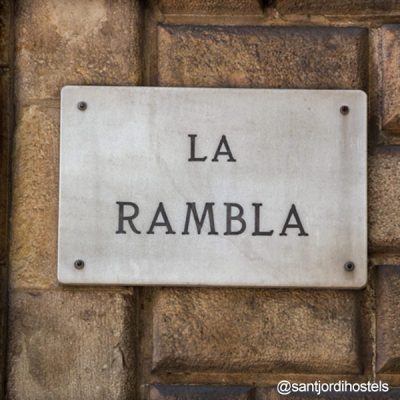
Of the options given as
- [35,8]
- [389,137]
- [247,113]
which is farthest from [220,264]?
[35,8]

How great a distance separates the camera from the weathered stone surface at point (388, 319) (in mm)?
1516

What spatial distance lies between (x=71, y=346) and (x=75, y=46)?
1.90 feet

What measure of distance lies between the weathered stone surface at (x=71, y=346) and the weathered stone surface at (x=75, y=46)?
40cm

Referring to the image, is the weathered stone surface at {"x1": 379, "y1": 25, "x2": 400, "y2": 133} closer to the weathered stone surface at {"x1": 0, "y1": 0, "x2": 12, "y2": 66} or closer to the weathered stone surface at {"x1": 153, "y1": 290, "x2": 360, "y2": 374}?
the weathered stone surface at {"x1": 153, "y1": 290, "x2": 360, "y2": 374}

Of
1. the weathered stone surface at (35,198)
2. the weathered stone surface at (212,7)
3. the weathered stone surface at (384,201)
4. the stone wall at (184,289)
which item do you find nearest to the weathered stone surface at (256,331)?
the stone wall at (184,289)

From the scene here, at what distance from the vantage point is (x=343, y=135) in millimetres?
1521

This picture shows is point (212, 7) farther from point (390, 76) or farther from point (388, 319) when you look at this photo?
point (388, 319)

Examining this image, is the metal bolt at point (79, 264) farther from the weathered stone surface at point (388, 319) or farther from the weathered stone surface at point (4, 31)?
the weathered stone surface at point (388, 319)

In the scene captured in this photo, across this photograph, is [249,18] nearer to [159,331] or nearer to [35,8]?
[35,8]

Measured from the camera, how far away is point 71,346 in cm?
152

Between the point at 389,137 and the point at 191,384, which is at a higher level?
the point at 389,137

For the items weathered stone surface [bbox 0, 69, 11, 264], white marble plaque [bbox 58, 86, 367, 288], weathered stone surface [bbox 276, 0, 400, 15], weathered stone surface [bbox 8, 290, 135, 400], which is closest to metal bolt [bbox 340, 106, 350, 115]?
white marble plaque [bbox 58, 86, 367, 288]

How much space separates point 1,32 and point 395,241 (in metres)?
0.86

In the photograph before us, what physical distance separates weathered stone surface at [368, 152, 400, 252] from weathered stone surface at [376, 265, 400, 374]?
52mm
